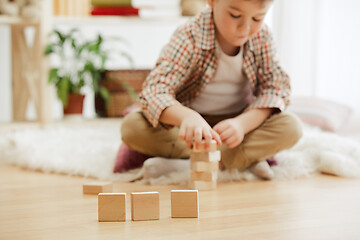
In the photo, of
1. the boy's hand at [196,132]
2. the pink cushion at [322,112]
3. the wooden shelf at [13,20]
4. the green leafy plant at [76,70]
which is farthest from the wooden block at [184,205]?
the wooden shelf at [13,20]

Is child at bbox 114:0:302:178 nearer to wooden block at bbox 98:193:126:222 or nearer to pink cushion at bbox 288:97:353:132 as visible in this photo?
wooden block at bbox 98:193:126:222

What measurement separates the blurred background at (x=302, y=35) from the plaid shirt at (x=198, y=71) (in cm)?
97

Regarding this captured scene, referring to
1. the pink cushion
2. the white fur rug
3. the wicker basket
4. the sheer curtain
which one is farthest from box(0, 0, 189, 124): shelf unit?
the pink cushion

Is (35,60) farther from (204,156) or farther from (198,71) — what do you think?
(204,156)

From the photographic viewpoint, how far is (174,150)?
1.43 meters

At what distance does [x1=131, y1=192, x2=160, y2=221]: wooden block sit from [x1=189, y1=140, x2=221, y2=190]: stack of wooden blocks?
0.26 m

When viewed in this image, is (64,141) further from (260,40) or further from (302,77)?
(302,77)

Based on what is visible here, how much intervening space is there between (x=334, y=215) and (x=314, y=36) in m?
1.82

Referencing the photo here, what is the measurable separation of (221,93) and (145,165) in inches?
12.0

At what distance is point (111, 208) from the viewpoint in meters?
0.95

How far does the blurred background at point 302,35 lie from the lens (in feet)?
8.07

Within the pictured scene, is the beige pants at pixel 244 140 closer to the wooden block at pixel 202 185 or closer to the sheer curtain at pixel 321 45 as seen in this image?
the wooden block at pixel 202 185

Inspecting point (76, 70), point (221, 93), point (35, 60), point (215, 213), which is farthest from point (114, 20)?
point (215, 213)

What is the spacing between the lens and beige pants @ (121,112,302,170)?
138 centimetres
